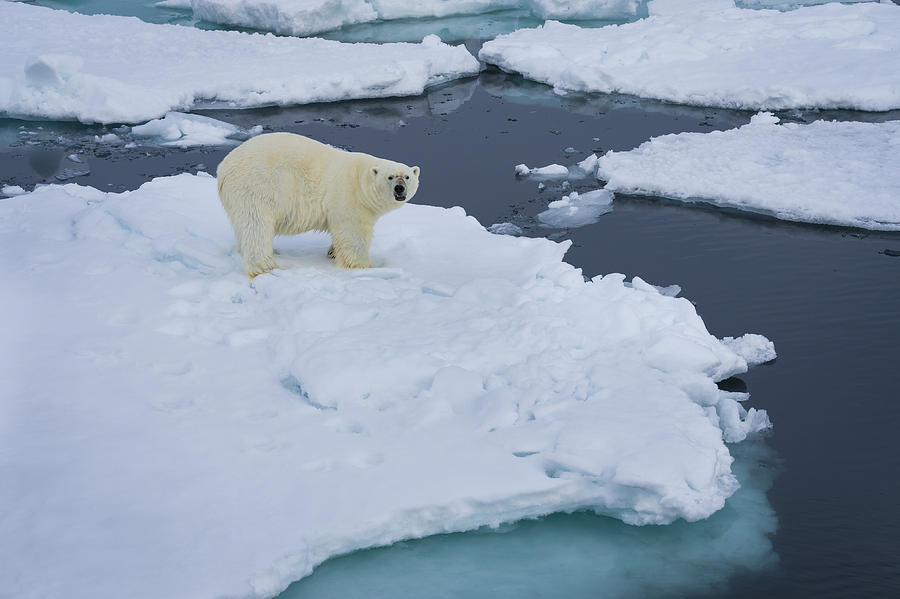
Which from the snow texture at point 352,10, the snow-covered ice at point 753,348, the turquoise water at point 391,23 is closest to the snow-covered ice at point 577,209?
the snow-covered ice at point 753,348

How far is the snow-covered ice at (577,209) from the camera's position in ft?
26.7

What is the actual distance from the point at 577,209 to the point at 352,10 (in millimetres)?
10140

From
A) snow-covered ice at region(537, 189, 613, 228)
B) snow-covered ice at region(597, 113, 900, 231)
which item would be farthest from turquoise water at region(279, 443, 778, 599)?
snow-covered ice at region(597, 113, 900, 231)

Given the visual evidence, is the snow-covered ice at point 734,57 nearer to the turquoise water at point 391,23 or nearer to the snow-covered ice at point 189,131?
the turquoise water at point 391,23

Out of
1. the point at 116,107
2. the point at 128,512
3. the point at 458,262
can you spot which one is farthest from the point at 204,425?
the point at 116,107

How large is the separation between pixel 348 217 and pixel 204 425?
2.04 metres

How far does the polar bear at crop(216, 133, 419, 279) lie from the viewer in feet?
18.0

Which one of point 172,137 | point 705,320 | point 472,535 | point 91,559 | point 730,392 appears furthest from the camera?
point 172,137

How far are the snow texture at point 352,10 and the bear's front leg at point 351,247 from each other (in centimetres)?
1067

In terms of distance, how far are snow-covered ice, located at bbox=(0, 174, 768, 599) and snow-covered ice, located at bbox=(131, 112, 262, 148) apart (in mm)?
4320

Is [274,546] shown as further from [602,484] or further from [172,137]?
[172,137]

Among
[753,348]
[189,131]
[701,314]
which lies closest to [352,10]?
[189,131]

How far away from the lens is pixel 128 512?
3.51 metres

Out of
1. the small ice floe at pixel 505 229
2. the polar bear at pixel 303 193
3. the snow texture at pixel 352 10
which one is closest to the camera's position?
the polar bear at pixel 303 193
